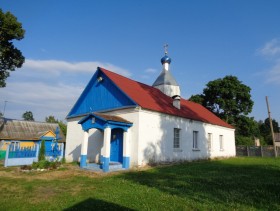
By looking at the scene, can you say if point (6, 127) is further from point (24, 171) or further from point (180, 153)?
point (180, 153)

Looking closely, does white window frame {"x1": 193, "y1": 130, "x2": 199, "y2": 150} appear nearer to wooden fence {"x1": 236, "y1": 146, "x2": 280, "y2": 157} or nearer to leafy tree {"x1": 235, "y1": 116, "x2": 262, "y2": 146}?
wooden fence {"x1": 236, "y1": 146, "x2": 280, "y2": 157}

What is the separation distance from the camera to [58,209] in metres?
5.91

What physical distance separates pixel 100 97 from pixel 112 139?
3.46 meters

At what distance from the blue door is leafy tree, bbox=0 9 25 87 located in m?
11.9

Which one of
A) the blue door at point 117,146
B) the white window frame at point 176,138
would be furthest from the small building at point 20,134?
the white window frame at point 176,138

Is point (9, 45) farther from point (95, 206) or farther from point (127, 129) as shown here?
point (95, 206)

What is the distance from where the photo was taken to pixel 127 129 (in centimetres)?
1396

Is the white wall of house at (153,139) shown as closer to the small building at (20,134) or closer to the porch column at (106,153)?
the porch column at (106,153)

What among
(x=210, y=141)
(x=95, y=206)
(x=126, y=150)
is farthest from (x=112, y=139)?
(x=210, y=141)

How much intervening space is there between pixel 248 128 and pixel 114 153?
30.6m

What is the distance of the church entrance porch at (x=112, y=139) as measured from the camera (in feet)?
41.1

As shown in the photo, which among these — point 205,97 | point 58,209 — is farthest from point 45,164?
point 205,97

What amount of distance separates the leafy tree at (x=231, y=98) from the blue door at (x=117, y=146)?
28060 mm

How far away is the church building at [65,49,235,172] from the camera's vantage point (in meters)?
13.6
